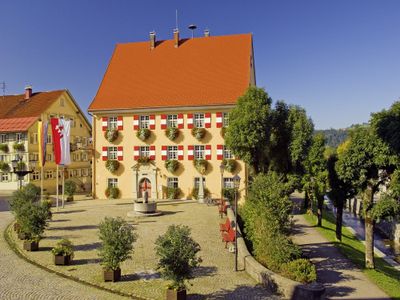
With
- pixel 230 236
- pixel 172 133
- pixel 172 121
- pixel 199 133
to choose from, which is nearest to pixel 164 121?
pixel 172 121

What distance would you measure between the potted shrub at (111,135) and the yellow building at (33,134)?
9896 mm

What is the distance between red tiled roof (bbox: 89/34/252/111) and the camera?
3381 cm

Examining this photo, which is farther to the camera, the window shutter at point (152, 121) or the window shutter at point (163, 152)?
the window shutter at point (152, 121)

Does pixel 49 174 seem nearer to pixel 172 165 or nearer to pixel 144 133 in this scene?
pixel 144 133

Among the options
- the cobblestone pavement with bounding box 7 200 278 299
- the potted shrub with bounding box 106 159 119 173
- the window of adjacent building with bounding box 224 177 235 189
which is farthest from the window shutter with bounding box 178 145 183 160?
the cobblestone pavement with bounding box 7 200 278 299

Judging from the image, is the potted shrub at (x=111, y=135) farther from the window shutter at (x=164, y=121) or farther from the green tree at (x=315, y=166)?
the green tree at (x=315, y=166)

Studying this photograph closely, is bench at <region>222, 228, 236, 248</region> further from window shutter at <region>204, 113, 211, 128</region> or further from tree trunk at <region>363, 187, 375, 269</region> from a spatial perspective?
window shutter at <region>204, 113, 211, 128</region>

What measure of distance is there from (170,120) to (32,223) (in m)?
19.7

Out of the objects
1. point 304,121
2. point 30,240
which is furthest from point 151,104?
point 30,240

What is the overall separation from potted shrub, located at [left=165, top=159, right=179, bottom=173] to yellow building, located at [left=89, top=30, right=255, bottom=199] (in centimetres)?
14

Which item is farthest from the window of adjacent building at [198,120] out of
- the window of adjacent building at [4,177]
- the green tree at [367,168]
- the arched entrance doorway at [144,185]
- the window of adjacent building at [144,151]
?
the window of adjacent building at [4,177]

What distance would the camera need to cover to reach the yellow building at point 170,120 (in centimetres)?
3306

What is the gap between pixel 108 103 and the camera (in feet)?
115

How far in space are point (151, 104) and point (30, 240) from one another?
20181 mm
